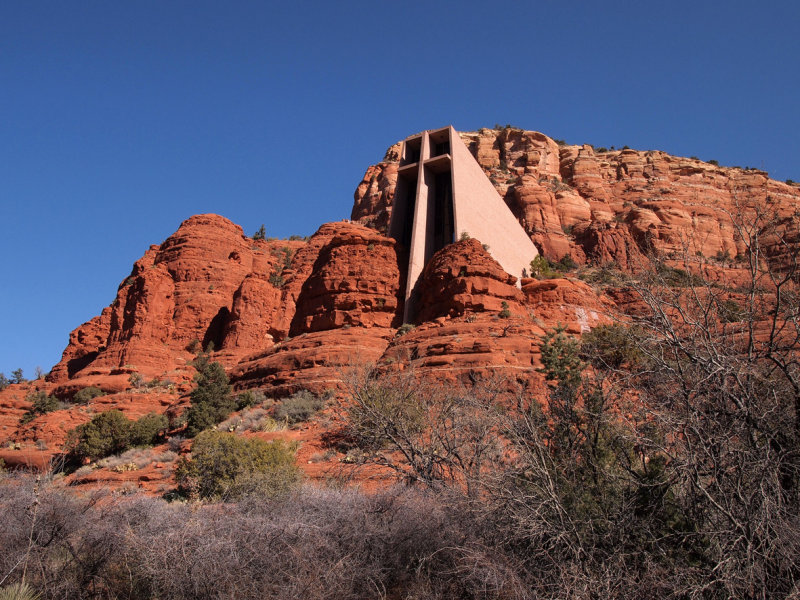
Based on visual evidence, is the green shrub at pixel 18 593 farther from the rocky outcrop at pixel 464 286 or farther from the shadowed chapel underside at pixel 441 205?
the shadowed chapel underside at pixel 441 205

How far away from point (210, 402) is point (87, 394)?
13.7m

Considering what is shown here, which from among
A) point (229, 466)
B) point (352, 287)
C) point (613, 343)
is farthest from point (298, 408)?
point (613, 343)

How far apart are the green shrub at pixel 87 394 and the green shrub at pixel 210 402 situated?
38.0 feet

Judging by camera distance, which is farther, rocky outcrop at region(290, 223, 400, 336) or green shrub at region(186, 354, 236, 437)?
rocky outcrop at region(290, 223, 400, 336)

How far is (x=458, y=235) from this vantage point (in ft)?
97.6

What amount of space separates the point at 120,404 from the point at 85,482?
410 inches

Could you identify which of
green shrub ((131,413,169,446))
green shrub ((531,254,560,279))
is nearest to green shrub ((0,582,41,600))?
green shrub ((131,413,169,446))

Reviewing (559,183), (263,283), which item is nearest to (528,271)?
(263,283)

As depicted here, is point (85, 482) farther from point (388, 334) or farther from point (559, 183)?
point (559, 183)

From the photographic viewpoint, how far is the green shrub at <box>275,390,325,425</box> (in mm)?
20109

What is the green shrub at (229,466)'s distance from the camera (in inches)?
490

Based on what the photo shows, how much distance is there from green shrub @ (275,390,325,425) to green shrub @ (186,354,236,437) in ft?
7.71

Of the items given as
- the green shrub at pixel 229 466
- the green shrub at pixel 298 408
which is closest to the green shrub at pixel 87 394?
the green shrub at pixel 298 408

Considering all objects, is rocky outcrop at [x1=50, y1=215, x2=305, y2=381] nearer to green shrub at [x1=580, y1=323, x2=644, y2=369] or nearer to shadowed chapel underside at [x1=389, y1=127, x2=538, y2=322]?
shadowed chapel underside at [x1=389, y1=127, x2=538, y2=322]
